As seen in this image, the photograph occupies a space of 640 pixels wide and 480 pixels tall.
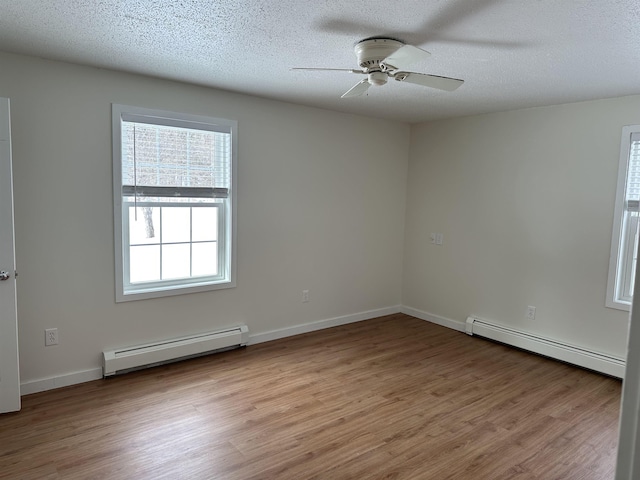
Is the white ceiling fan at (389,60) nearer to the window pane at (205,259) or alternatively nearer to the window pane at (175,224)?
the window pane at (175,224)

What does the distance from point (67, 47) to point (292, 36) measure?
1.44 metres

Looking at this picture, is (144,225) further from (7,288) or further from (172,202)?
(7,288)

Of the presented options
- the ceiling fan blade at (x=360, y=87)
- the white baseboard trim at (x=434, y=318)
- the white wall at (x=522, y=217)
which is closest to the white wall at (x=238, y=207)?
the white baseboard trim at (x=434, y=318)

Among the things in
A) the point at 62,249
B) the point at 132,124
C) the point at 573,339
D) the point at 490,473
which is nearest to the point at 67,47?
the point at 132,124

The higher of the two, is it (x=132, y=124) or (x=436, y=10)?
(x=436, y=10)

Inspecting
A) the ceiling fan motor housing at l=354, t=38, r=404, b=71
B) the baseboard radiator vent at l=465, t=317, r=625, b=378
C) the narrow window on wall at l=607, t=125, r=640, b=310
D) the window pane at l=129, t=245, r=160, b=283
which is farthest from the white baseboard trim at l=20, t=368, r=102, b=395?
the narrow window on wall at l=607, t=125, r=640, b=310

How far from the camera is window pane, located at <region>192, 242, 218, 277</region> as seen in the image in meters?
3.72

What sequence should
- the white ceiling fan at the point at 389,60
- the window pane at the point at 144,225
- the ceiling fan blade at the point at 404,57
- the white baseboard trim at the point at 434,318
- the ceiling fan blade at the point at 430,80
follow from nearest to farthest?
the ceiling fan blade at the point at 404,57 < the white ceiling fan at the point at 389,60 < the ceiling fan blade at the point at 430,80 < the window pane at the point at 144,225 < the white baseboard trim at the point at 434,318

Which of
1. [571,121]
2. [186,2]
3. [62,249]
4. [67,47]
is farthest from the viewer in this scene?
[571,121]

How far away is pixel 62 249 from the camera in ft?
9.86

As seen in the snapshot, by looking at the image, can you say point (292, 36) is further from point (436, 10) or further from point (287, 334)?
point (287, 334)

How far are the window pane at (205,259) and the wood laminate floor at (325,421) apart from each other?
0.77m

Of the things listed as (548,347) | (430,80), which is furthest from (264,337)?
(430,80)

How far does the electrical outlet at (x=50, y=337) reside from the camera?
300 centimetres
